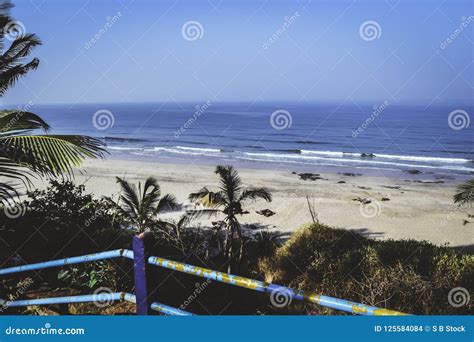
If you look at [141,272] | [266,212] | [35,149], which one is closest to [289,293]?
[141,272]

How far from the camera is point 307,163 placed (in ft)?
115

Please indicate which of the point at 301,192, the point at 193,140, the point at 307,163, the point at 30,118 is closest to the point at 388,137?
the point at 307,163

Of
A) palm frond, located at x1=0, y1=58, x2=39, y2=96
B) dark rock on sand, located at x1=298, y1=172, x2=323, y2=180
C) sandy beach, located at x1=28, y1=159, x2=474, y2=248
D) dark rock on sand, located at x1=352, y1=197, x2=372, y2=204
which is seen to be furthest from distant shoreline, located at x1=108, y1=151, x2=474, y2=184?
palm frond, located at x1=0, y1=58, x2=39, y2=96

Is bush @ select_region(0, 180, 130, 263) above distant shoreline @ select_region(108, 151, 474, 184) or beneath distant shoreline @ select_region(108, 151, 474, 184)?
beneath

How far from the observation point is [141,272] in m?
2.96

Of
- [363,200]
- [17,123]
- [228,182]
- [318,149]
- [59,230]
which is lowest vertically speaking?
[59,230]

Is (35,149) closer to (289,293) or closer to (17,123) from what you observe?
(17,123)

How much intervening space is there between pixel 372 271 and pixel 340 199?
42.9 feet

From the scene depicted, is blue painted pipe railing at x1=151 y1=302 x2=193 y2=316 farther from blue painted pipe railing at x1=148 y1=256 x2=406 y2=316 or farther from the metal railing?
blue painted pipe railing at x1=148 y1=256 x2=406 y2=316

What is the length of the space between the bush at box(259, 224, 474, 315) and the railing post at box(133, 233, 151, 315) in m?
4.54

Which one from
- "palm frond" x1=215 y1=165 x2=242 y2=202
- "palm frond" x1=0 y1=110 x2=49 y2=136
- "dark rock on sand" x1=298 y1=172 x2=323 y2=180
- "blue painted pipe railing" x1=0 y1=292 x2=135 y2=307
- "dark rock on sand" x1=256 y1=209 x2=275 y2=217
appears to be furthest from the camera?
"dark rock on sand" x1=298 y1=172 x2=323 y2=180

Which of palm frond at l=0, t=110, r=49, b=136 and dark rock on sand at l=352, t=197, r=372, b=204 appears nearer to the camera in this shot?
palm frond at l=0, t=110, r=49, b=136

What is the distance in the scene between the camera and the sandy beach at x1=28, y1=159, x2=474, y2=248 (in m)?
17.5

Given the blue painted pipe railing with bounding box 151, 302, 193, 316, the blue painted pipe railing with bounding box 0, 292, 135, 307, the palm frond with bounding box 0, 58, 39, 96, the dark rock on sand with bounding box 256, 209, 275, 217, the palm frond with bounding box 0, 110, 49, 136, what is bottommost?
the blue painted pipe railing with bounding box 151, 302, 193, 316
